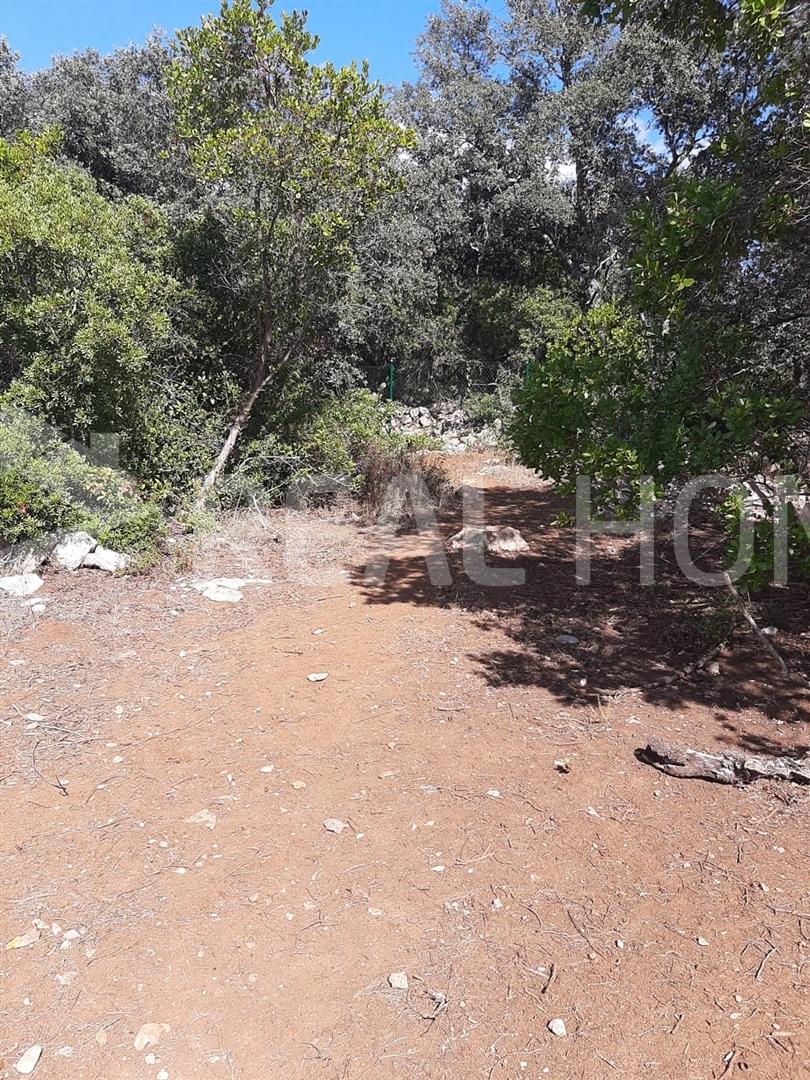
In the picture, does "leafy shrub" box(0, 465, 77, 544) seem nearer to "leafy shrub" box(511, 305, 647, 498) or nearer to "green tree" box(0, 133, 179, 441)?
"green tree" box(0, 133, 179, 441)

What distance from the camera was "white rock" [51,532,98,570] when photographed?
538cm

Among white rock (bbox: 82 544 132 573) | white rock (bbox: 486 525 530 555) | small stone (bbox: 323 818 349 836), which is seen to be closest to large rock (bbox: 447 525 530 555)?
white rock (bbox: 486 525 530 555)

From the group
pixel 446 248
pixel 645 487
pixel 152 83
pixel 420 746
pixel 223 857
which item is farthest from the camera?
pixel 446 248

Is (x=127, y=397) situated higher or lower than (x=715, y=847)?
higher

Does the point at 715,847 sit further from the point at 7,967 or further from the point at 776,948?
the point at 7,967

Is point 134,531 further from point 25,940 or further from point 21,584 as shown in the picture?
point 25,940

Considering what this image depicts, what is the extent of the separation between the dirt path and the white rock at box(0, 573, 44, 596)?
1.87 feet

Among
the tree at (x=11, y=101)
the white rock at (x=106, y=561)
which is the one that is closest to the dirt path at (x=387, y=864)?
the white rock at (x=106, y=561)

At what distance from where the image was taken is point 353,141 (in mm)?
6109

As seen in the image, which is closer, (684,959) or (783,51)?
(684,959)

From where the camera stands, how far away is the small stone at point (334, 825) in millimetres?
2828

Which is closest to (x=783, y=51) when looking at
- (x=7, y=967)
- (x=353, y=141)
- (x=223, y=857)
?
(x=353, y=141)

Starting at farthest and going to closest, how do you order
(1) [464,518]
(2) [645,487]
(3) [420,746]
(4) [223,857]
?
(1) [464,518]
(2) [645,487]
(3) [420,746]
(4) [223,857]

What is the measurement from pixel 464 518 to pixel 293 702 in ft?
14.8
